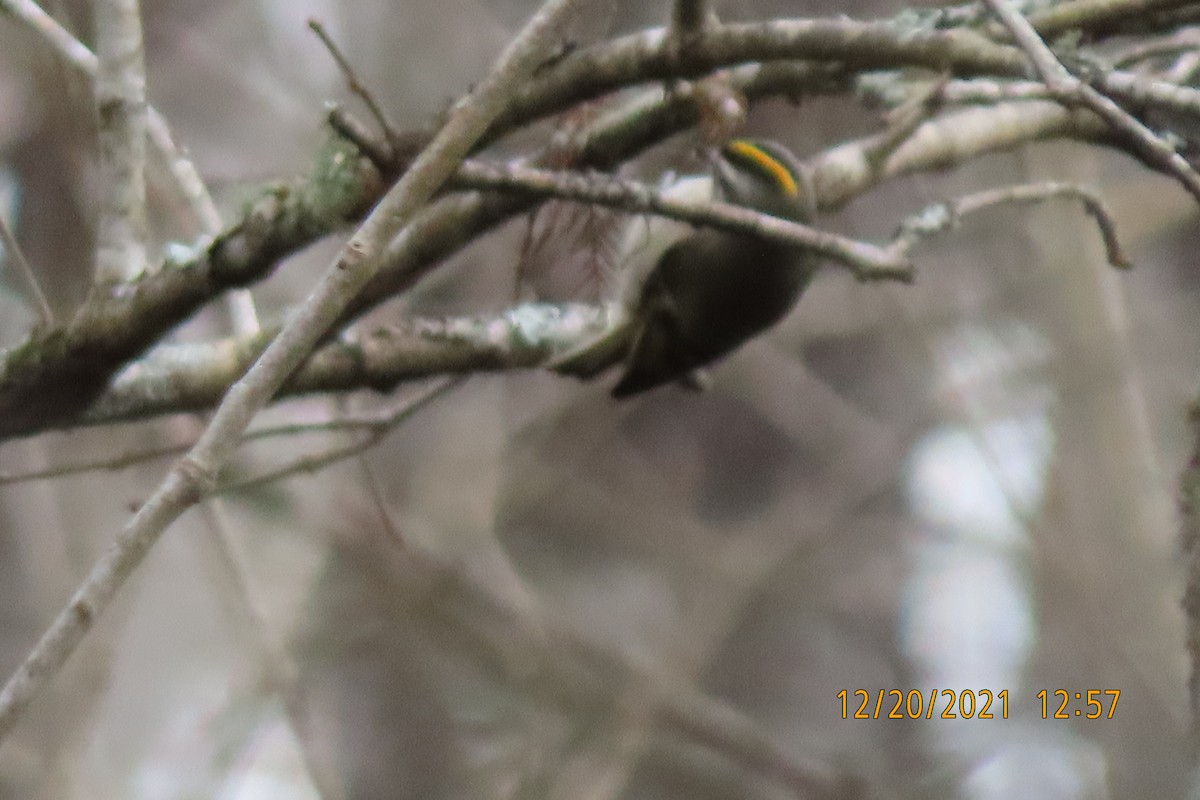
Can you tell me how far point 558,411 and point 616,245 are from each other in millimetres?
1681

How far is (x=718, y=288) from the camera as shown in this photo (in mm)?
1953

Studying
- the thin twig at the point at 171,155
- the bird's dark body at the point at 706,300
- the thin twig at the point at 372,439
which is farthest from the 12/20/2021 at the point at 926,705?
the thin twig at the point at 171,155

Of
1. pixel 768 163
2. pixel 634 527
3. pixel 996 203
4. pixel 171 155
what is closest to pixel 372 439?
pixel 171 155

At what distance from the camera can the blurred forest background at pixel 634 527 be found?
2.94 meters

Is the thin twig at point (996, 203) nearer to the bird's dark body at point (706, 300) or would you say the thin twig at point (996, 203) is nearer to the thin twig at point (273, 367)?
the bird's dark body at point (706, 300)

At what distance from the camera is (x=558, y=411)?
3520mm

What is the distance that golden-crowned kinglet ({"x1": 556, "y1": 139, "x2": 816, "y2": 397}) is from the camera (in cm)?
188

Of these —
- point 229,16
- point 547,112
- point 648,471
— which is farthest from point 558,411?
point 547,112
